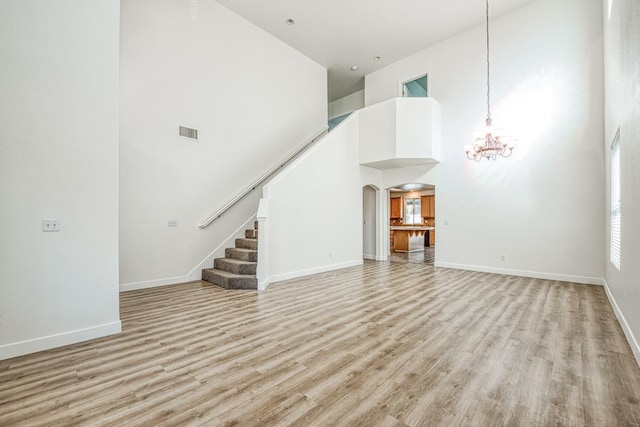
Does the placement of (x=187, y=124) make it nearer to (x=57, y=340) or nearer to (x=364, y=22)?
(x=57, y=340)

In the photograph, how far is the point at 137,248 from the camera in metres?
5.13

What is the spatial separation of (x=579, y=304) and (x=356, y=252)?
185 inches

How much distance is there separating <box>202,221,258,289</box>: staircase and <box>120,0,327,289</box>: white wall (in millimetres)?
386

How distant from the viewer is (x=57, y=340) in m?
2.86

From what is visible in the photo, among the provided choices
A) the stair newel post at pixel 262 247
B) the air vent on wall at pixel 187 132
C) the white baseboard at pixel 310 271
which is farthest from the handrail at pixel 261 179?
the white baseboard at pixel 310 271

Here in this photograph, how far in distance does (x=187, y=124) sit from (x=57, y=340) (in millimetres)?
4275

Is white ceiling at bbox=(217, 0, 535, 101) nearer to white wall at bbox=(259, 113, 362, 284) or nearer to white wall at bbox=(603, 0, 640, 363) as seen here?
white wall at bbox=(259, 113, 362, 284)

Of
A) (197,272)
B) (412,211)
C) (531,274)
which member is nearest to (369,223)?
(531,274)

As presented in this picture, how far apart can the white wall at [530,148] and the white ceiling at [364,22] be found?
0.57m

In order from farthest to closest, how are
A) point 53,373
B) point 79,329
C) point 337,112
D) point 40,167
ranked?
1. point 337,112
2. point 79,329
3. point 40,167
4. point 53,373

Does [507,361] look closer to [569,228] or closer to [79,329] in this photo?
[79,329]

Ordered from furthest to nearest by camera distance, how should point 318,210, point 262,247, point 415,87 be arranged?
1. point 415,87
2. point 318,210
3. point 262,247

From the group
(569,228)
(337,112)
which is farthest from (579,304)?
(337,112)

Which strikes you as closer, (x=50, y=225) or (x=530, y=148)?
(x=50, y=225)
